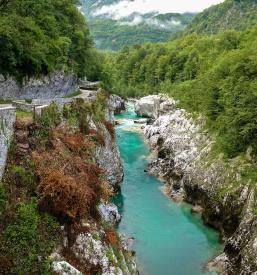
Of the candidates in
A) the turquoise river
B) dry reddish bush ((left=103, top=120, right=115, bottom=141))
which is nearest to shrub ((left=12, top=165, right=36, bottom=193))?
the turquoise river

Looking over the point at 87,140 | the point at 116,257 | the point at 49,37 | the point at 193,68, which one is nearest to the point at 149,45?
the point at 193,68

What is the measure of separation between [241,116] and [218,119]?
7.34 meters

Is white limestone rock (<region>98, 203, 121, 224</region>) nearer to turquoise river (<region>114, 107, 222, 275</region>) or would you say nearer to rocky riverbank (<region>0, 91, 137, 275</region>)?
turquoise river (<region>114, 107, 222, 275</region>)

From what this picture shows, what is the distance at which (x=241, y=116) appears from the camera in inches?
1594

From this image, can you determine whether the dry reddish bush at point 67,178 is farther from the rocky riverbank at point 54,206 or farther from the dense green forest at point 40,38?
the dense green forest at point 40,38

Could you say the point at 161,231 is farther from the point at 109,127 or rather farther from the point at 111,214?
the point at 109,127

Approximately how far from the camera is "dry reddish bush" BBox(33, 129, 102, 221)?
23.2 metres

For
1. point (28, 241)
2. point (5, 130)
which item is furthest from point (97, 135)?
point (28, 241)

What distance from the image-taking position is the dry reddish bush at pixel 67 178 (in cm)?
2316

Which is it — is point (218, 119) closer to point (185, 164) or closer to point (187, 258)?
point (185, 164)

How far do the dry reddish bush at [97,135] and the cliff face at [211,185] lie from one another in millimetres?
10147

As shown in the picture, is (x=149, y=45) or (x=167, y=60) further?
(x=149, y=45)

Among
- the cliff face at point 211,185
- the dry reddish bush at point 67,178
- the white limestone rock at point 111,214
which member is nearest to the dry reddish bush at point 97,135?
the dry reddish bush at point 67,178

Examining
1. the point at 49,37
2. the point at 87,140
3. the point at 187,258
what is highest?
the point at 49,37
